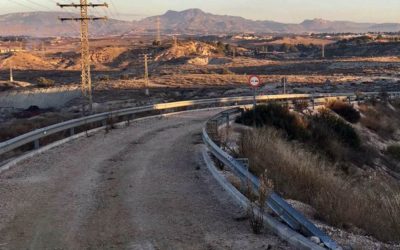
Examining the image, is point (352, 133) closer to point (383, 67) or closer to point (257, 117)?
point (257, 117)

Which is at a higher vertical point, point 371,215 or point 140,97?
point 371,215

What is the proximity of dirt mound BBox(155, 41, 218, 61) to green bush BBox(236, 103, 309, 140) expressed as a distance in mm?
100140

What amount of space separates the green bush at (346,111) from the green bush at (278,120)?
739 centimetres

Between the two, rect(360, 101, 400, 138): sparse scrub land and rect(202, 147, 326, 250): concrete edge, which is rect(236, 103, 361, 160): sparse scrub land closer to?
rect(360, 101, 400, 138): sparse scrub land

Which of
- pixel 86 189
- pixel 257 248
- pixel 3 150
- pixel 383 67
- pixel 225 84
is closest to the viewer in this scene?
pixel 257 248

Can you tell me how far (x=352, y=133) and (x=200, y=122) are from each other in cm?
667

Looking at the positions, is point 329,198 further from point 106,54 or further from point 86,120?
point 106,54

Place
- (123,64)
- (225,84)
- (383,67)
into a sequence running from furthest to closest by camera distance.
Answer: (123,64) → (383,67) → (225,84)

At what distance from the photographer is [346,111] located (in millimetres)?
31000

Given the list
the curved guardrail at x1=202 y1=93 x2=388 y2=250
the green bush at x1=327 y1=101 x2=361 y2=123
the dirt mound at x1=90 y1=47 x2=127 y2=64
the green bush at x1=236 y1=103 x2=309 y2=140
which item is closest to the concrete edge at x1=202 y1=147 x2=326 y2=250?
the curved guardrail at x1=202 y1=93 x2=388 y2=250

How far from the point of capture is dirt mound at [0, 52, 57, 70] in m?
125

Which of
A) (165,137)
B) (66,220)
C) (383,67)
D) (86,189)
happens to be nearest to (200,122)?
(165,137)

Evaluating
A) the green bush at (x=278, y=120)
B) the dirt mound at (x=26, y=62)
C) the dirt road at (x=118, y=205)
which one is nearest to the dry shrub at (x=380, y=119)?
the green bush at (x=278, y=120)

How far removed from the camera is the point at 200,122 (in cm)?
2405
